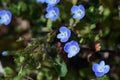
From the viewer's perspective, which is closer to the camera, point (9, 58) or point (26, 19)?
point (9, 58)

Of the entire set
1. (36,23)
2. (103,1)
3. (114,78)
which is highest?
(103,1)

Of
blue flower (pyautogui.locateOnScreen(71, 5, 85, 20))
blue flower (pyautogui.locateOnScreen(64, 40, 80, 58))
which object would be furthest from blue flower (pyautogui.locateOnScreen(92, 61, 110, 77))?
blue flower (pyautogui.locateOnScreen(71, 5, 85, 20))

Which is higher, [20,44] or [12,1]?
[12,1]

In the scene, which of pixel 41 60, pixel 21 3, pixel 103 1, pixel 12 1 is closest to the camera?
pixel 41 60

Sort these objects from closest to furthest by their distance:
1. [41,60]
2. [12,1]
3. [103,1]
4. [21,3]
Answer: [41,60], [103,1], [21,3], [12,1]

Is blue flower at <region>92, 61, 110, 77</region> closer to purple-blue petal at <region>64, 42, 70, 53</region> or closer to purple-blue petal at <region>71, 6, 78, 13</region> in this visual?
purple-blue petal at <region>64, 42, 70, 53</region>

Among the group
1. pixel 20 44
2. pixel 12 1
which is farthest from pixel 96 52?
pixel 12 1

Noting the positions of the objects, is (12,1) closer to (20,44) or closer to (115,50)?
(20,44)

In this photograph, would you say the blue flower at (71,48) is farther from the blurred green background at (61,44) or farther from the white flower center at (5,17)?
the white flower center at (5,17)
